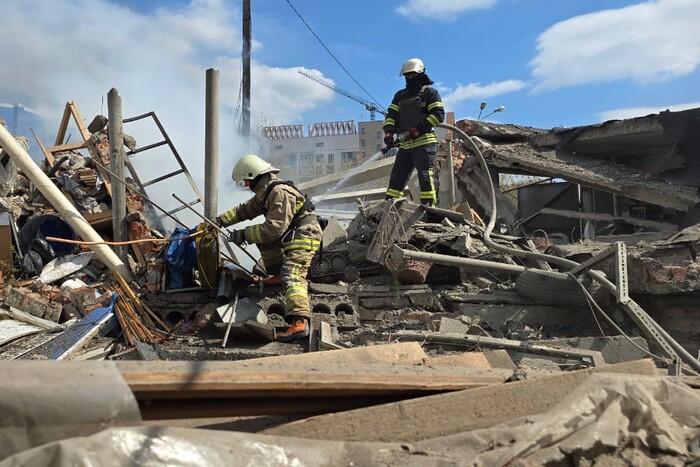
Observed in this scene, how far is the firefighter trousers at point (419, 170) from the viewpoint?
6.81m

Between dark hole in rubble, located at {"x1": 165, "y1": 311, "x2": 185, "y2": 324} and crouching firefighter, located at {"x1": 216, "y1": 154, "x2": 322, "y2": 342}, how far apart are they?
1162 mm

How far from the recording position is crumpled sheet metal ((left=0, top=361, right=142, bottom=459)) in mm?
1709

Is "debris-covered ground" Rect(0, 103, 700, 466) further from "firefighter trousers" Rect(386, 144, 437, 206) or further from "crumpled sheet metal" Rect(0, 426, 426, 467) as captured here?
"firefighter trousers" Rect(386, 144, 437, 206)

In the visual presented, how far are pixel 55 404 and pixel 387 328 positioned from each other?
12.6 ft

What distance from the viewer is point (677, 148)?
8031 mm

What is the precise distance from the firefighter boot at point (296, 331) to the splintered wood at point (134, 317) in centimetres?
129

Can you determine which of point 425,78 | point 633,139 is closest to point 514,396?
point 425,78

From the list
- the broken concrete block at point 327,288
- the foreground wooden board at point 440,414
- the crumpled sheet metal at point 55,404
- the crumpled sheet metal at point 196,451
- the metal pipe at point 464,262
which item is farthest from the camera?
the broken concrete block at point 327,288

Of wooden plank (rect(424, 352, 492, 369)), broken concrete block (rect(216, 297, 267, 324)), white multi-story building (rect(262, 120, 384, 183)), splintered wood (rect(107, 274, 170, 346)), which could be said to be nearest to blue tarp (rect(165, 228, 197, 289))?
splintered wood (rect(107, 274, 170, 346))

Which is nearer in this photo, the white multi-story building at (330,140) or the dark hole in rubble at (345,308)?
the dark hole in rubble at (345,308)

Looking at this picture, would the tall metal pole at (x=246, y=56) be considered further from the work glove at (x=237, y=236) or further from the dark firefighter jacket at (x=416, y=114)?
the work glove at (x=237, y=236)

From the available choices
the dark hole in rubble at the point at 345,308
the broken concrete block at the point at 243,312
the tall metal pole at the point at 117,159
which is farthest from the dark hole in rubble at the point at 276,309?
the tall metal pole at the point at 117,159

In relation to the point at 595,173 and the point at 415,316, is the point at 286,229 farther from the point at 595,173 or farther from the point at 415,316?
the point at 595,173

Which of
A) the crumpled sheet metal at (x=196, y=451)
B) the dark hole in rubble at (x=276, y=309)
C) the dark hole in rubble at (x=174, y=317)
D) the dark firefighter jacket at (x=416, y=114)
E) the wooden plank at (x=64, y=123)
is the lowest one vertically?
the dark hole in rubble at (x=174, y=317)
